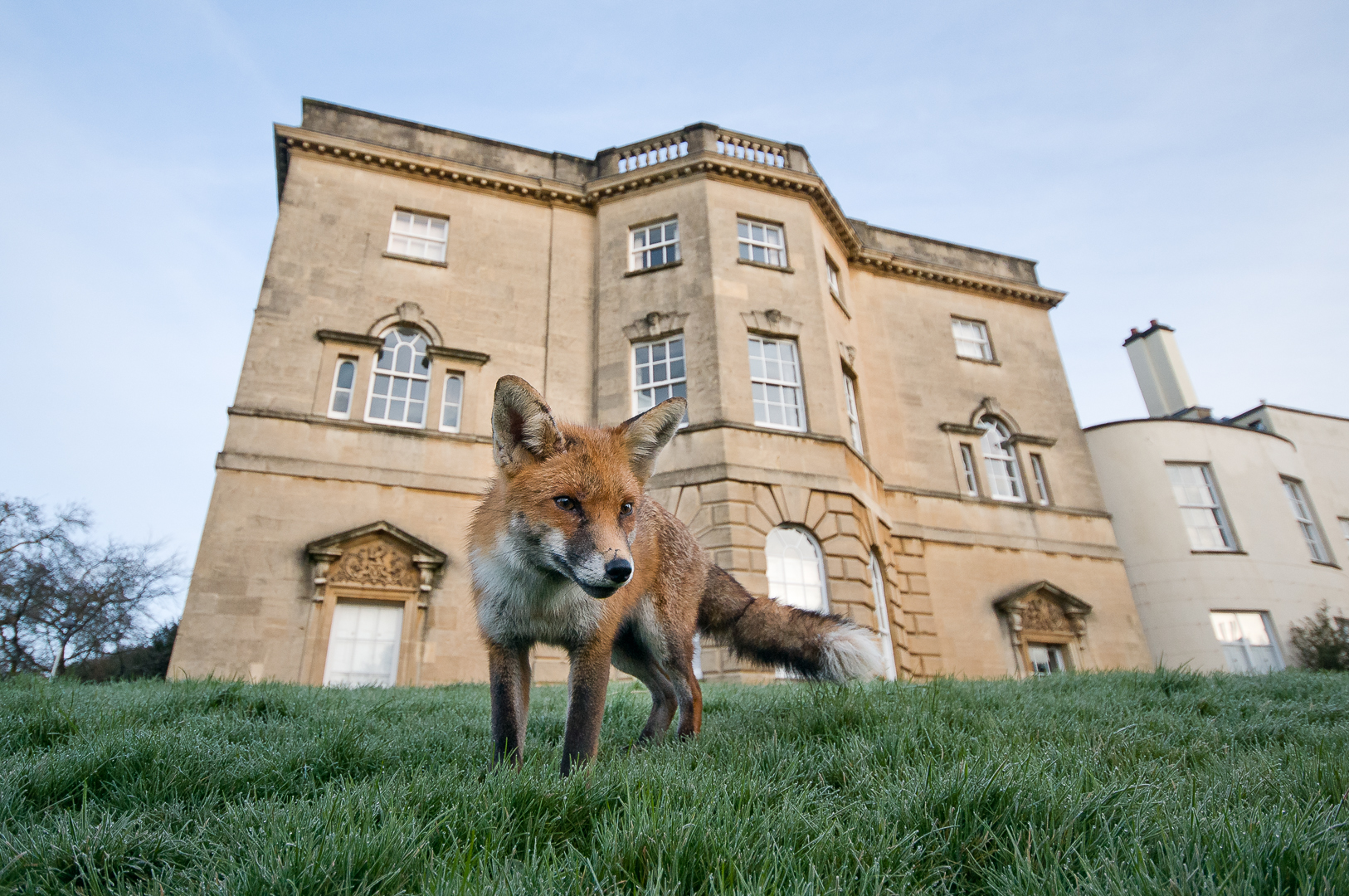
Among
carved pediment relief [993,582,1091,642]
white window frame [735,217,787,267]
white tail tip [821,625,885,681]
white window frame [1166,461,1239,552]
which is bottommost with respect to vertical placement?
white tail tip [821,625,885,681]

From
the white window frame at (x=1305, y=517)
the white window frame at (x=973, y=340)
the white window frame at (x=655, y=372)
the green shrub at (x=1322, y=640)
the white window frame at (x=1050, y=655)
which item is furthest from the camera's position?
the white window frame at (x=1305, y=517)

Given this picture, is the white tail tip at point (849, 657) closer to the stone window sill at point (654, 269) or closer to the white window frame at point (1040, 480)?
the stone window sill at point (654, 269)

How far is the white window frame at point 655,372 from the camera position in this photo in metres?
15.8

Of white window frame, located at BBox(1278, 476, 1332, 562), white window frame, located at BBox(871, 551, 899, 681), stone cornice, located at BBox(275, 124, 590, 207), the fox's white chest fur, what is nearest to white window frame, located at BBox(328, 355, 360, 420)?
stone cornice, located at BBox(275, 124, 590, 207)

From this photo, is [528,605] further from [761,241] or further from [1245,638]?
[1245,638]

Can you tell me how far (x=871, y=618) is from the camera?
47.5 feet

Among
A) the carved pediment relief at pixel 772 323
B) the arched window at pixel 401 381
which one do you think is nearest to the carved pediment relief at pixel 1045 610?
the carved pediment relief at pixel 772 323

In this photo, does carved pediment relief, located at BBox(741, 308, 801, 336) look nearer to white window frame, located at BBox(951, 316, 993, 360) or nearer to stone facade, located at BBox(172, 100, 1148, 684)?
stone facade, located at BBox(172, 100, 1148, 684)

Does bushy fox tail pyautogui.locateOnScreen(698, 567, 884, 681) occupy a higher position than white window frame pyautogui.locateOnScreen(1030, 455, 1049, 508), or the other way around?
white window frame pyautogui.locateOnScreen(1030, 455, 1049, 508)

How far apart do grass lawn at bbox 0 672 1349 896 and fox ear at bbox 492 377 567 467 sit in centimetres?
143

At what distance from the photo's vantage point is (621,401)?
15867 mm

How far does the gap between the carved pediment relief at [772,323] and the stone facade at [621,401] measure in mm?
68

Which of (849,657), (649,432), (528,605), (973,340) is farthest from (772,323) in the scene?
(528,605)

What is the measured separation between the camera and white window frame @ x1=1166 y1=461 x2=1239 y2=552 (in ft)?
65.7
